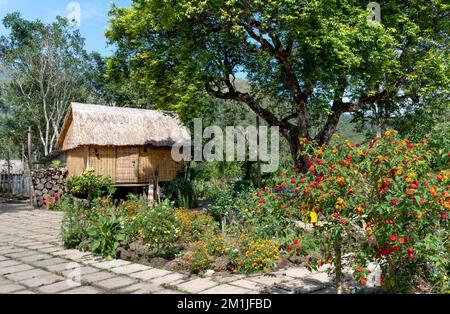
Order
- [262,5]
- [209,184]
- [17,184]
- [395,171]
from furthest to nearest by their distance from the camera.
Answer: [17,184]
[209,184]
[262,5]
[395,171]

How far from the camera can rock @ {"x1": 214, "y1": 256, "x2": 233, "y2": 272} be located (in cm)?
603

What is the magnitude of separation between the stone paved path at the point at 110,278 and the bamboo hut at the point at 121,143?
1019cm

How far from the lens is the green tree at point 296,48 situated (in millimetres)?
11086

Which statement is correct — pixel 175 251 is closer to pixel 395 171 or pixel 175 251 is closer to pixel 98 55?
pixel 395 171

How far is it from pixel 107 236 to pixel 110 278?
5.07ft

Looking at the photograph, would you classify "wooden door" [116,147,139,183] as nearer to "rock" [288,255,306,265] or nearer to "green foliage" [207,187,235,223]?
"green foliage" [207,187,235,223]

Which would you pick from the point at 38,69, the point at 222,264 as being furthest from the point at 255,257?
the point at 38,69

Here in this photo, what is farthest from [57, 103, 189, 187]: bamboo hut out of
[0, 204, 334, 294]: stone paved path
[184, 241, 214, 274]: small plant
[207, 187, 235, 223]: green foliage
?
[184, 241, 214, 274]: small plant

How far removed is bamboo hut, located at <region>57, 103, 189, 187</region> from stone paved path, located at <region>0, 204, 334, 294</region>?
10.2 metres

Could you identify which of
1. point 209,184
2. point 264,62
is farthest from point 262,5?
point 209,184

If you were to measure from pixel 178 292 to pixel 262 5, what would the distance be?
8671 millimetres

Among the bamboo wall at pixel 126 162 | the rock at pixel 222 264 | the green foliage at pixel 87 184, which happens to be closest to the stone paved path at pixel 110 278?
the rock at pixel 222 264

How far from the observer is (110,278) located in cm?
566

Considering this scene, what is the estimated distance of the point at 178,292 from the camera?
16.5 ft
